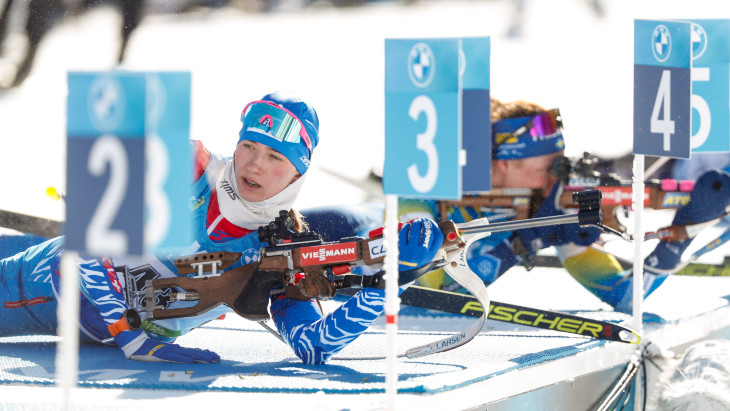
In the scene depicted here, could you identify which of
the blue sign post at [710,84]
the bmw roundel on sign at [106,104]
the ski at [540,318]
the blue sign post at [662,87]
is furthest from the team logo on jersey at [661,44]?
the bmw roundel on sign at [106,104]

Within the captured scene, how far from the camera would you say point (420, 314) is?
4.73 m

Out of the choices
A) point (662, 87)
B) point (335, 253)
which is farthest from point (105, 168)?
point (662, 87)

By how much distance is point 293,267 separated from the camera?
3.11m

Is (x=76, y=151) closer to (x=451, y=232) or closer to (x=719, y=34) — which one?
(x=451, y=232)

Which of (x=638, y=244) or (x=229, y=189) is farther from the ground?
(x=229, y=189)

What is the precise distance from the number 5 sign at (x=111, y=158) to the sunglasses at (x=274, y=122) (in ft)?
4.01

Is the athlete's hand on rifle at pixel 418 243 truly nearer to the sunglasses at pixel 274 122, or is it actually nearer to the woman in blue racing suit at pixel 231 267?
the woman in blue racing suit at pixel 231 267

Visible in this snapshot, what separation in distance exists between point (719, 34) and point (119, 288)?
244cm

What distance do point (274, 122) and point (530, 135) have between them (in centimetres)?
201

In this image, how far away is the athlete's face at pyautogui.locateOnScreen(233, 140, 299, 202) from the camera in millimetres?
3352

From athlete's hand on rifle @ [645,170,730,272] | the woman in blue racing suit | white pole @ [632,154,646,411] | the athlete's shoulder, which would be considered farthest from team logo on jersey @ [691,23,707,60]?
the athlete's shoulder

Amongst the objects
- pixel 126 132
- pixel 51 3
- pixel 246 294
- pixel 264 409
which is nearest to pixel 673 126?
pixel 246 294

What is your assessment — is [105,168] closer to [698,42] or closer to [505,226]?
[505,226]

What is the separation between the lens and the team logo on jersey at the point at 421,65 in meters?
2.35
